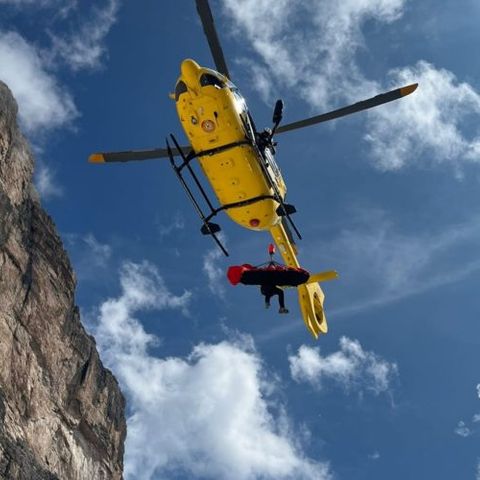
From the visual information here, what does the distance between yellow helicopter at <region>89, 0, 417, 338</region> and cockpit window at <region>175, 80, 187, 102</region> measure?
25 millimetres

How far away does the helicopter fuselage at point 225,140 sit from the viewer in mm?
17844

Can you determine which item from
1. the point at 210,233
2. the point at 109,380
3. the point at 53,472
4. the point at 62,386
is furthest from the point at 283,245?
the point at 109,380

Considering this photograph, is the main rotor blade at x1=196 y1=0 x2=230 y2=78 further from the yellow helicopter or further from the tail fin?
the tail fin

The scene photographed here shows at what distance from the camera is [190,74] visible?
17766mm

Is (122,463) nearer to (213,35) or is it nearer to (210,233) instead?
(210,233)

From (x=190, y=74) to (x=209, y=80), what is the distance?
0.55m

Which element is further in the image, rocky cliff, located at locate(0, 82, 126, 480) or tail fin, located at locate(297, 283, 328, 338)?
rocky cliff, located at locate(0, 82, 126, 480)

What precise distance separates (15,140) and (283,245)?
38.7 meters

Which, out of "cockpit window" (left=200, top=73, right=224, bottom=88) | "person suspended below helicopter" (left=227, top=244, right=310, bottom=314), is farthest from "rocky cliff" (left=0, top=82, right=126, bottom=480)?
"cockpit window" (left=200, top=73, right=224, bottom=88)

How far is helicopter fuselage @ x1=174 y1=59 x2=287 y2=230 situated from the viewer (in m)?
17.8

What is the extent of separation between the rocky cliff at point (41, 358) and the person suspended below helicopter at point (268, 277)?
27.3 meters

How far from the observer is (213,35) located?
715 inches

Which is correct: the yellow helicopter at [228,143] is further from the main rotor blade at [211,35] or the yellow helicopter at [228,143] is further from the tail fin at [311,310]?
the tail fin at [311,310]

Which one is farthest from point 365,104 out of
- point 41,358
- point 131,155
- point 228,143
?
point 41,358
